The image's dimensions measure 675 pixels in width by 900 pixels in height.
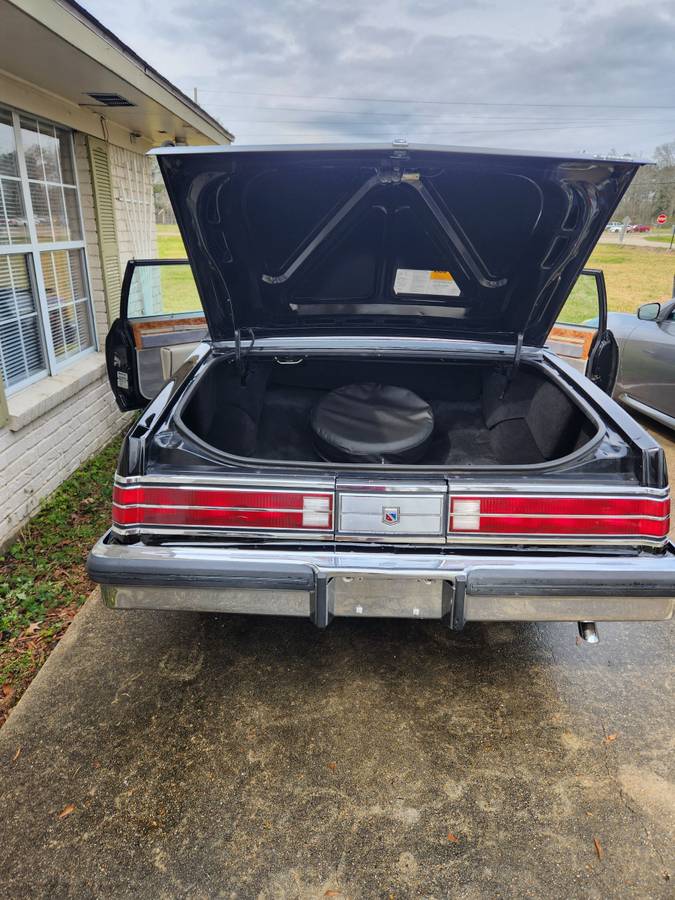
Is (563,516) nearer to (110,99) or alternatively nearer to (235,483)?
(235,483)

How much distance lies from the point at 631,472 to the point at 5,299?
373 centimetres

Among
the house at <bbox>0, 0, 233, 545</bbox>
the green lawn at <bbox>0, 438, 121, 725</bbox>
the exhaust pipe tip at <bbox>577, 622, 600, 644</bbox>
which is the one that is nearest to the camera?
the exhaust pipe tip at <bbox>577, 622, 600, 644</bbox>

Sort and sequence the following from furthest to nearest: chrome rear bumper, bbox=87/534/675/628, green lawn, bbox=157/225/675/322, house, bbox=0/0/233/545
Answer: green lawn, bbox=157/225/675/322 < house, bbox=0/0/233/545 < chrome rear bumper, bbox=87/534/675/628

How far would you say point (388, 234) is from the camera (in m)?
2.89

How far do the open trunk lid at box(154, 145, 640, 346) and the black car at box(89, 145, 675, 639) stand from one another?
1 cm

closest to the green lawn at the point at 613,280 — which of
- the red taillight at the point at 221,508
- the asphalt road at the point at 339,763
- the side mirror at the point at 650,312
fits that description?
the side mirror at the point at 650,312

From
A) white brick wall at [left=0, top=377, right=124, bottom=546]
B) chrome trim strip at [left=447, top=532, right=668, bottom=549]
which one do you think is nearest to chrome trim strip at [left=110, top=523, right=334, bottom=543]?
chrome trim strip at [left=447, top=532, right=668, bottom=549]

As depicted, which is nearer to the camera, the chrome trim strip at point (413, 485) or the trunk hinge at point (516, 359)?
the chrome trim strip at point (413, 485)

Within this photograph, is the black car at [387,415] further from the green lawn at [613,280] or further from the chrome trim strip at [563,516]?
the green lawn at [613,280]

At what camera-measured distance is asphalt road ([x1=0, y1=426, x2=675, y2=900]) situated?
1726 millimetres

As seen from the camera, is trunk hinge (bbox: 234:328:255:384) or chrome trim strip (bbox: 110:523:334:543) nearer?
chrome trim strip (bbox: 110:523:334:543)

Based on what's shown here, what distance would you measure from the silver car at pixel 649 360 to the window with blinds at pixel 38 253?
4.66 meters

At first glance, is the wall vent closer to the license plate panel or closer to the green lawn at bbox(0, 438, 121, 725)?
the green lawn at bbox(0, 438, 121, 725)

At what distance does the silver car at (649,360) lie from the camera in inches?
202
